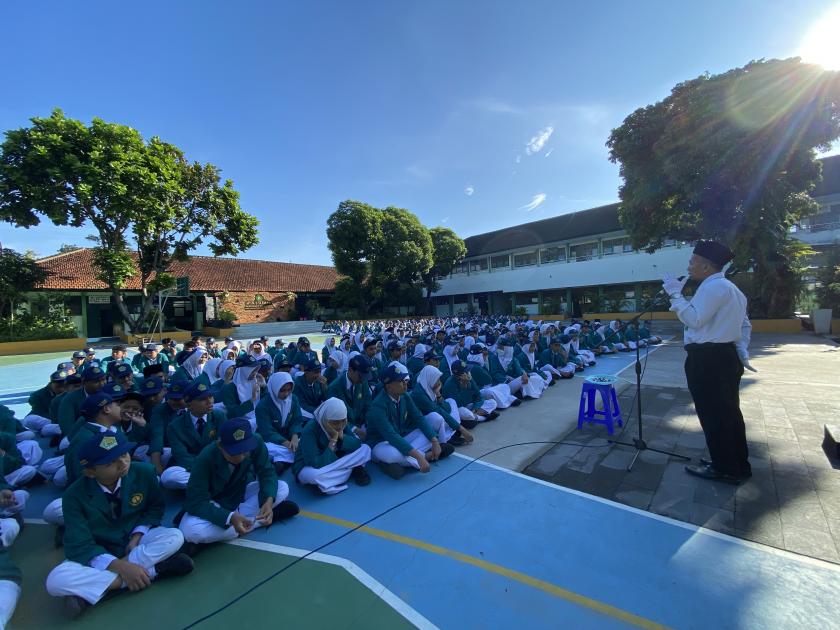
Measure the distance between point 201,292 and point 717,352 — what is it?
1179 inches

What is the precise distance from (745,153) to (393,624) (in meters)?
16.0

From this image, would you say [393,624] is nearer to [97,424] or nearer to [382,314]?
[97,424]

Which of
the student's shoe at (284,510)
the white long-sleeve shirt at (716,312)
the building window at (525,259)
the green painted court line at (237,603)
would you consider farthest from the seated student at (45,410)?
the building window at (525,259)

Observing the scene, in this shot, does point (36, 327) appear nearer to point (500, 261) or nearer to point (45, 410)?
point (45, 410)

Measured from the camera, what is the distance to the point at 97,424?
3363 millimetres

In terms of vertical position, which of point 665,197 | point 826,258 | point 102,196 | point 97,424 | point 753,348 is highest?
point 102,196

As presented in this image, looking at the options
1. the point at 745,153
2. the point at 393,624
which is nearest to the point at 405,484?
the point at 393,624

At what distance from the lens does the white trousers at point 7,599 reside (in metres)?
2.18

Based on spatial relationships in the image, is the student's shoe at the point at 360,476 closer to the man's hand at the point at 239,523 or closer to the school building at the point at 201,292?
the man's hand at the point at 239,523

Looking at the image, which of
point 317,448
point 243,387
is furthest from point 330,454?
point 243,387

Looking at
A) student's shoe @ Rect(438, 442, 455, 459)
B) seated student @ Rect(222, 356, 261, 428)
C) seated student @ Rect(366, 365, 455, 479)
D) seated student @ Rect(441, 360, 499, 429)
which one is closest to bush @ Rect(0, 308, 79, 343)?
seated student @ Rect(222, 356, 261, 428)

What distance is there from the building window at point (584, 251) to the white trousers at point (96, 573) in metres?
28.8

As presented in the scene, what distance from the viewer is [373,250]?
2955 cm

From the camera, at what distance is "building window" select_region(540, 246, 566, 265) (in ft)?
95.1
